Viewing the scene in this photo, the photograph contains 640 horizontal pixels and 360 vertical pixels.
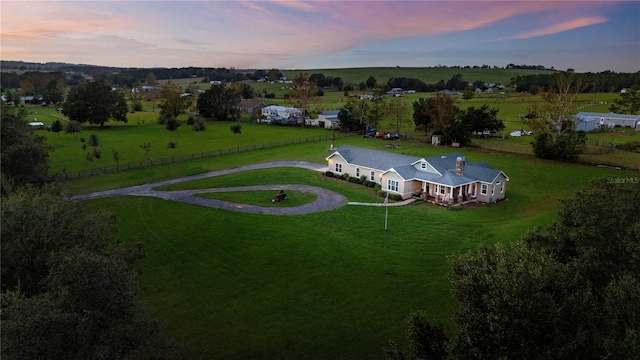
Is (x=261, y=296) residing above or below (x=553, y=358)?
below

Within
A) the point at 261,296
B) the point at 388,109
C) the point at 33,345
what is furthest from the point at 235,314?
the point at 388,109

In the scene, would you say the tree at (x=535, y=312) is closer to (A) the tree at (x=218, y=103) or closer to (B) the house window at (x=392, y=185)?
(B) the house window at (x=392, y=185)

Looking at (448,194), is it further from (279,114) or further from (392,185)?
(279,114)

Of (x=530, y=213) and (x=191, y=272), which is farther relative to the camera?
(x=530, y=213)

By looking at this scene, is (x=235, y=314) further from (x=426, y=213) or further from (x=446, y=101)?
(x=446, y=101)

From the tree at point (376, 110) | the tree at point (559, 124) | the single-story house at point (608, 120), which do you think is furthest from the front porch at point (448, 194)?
the single-story house at point (608, 120)

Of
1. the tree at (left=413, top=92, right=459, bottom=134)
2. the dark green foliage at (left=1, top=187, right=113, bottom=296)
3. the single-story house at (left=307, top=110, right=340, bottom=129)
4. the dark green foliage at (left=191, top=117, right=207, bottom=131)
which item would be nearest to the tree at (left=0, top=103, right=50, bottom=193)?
the dark green foliage at (left=1, top=187, right=113, bottom=296)

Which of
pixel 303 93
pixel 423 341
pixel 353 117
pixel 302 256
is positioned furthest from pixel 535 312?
pixel 303 93

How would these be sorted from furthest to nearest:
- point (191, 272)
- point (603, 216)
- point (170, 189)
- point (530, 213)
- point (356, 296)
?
point (170, 189)
point (530, 213)
point (191, 272)
point (356, 296)
point (603, 216)
